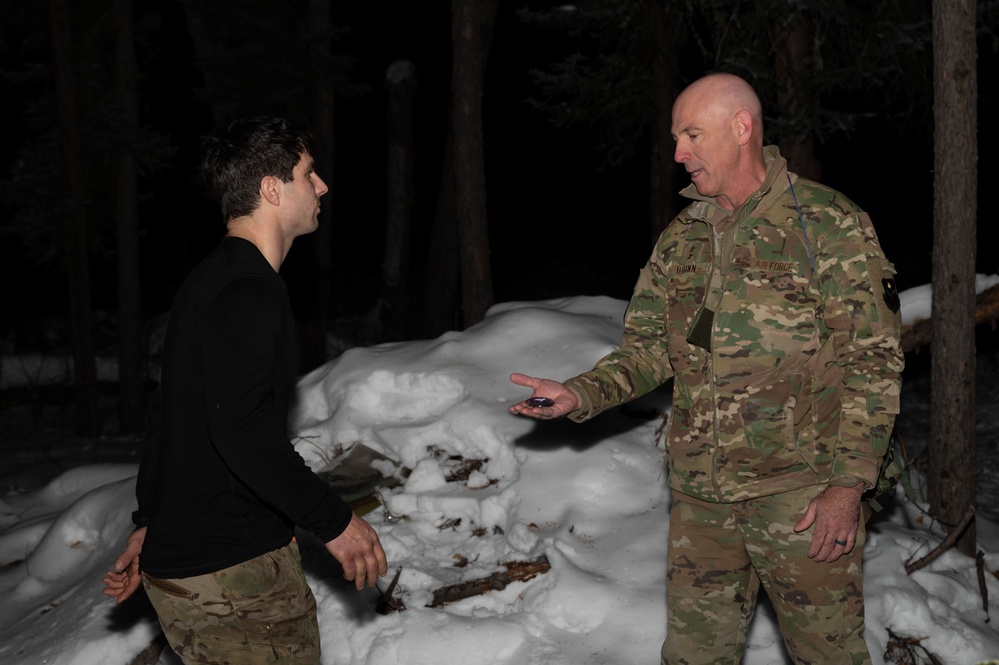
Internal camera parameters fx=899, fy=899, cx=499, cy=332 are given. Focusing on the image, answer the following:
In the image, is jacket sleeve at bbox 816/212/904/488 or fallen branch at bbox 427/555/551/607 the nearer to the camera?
jacket sleeve at bbox 816/212/904/488

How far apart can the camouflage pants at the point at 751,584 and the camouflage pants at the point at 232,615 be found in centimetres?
142

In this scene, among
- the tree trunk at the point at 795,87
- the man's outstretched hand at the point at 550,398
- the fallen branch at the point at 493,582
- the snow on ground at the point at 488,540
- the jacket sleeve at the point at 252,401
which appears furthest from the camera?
the tree trunk at the point at 795,87

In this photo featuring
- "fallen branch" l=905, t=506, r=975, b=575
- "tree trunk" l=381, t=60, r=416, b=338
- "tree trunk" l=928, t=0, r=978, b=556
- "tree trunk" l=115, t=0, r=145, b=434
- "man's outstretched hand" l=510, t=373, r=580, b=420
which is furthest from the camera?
"tree trunk" l=381, t=60, r=416, b=338

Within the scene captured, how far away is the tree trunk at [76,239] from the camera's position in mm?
14703

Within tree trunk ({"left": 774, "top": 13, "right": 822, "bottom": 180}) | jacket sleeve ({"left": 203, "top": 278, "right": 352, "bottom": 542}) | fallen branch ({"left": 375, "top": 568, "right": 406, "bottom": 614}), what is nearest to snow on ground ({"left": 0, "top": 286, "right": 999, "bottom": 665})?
fallen branch ({"left": 375, "top": 568, "right": 406, "bottom": 614})

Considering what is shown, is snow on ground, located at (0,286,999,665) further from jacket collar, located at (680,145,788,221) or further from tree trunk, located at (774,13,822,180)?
tree trunk, located at (774,13,822,180)

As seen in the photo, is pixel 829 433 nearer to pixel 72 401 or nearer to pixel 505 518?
pixel 505 518

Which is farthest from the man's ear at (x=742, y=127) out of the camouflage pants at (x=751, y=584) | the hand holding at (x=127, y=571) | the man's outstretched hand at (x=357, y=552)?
the hand holding at (x=127, y=571)

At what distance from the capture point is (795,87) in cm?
956

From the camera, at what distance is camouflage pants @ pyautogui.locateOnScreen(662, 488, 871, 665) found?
3057 millimetres

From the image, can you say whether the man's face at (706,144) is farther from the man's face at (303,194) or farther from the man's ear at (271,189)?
the man's ear at (271,189)

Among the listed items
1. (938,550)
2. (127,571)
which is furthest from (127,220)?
(938,550)

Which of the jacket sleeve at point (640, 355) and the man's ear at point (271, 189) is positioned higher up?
the man's ear at point (271, 189)

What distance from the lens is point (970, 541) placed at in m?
5.81
